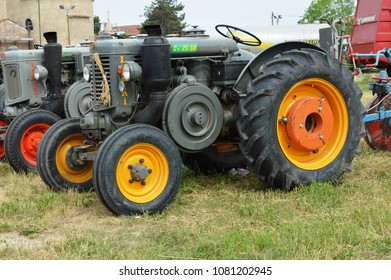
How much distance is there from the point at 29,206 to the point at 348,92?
9.56 feet

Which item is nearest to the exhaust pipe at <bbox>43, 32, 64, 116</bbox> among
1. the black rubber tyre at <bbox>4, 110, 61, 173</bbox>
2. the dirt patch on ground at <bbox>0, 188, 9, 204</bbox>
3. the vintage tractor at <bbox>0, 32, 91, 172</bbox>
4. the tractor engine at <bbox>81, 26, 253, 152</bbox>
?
the vintage tractor at <bbox>0, 32, 91, 172</bbox>

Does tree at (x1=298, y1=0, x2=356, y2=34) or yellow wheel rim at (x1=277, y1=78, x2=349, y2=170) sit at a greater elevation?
tree at (x1=298, y1=0, x2=356, y2=34)

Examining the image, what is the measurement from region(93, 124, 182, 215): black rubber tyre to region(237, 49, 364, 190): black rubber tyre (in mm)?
693

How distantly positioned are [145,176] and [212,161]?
5.34 feet

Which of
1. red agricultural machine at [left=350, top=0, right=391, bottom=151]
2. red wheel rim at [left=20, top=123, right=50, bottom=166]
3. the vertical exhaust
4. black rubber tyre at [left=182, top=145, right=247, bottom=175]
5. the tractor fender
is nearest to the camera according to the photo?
the tractor fender

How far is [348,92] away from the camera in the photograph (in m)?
5.25

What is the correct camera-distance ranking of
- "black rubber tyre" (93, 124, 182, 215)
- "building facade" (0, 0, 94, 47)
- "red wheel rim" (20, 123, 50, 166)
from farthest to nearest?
"building facade" (0, 0, 94, 47)
"red wheel rim" (20, 123, 50, 166)
"black rubber tyre" (93, 124, 182, 215)

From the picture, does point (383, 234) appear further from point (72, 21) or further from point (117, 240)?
point (72, 21)

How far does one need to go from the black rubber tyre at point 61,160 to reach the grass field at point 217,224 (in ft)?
0.63

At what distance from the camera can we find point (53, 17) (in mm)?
41688

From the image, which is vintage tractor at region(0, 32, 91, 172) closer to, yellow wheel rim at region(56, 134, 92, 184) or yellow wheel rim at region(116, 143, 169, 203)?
yellow wheel rim at region(56, 134, 92, 184)

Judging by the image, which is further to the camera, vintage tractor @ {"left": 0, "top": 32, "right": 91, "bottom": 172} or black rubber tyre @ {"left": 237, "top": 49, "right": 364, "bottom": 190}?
vintage tractor @ {"left": 0, "top": 32, "right": 91, "bottom": 172}

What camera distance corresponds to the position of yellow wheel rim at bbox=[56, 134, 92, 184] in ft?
17.5

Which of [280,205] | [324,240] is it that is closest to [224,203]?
[280,205]
